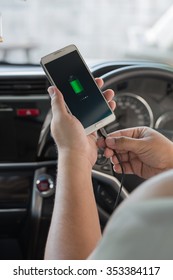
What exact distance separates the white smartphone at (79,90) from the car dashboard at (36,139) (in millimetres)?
592

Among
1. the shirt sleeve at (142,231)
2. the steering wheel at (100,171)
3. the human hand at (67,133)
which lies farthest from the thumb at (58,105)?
the steering wheel at (100,171)

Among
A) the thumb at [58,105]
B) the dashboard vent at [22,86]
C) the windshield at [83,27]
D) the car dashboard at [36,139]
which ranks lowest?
the car dashboard at [36,139]

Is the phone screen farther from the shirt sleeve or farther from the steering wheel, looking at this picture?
the shirt sleeve

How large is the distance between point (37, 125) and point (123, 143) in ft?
2.71

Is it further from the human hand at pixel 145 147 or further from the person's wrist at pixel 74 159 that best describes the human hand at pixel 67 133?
the human hand at pixel 145 147

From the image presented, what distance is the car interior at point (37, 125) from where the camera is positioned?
2.15 m

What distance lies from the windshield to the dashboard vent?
99 mm

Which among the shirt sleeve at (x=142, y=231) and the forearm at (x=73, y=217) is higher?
the shirt sleeve at (x=142, y=231)

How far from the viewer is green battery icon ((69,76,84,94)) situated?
1.50 m

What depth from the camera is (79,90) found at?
1.50 metres

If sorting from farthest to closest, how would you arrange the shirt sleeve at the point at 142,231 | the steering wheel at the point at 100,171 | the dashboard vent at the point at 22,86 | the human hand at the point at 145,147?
the dashboard vent at the point at 22,86, the steering wheel at the point at 100,171, the human hand at the point at 145,147, the shirt sleeve at the point at 142,231

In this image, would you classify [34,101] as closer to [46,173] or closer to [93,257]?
[46,173]

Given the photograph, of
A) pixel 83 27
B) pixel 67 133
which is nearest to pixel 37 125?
pixel 83 27

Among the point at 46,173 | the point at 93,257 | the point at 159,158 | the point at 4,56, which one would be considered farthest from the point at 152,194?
the point at 4,56
